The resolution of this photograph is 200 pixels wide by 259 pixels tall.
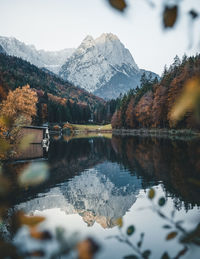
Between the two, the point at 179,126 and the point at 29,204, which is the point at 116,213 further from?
the point at 179,126

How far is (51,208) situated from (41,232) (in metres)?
10.5

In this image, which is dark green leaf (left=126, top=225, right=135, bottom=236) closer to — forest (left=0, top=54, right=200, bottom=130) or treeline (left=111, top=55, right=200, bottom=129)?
forest (left=0, top=54, right=200, bottom=130)

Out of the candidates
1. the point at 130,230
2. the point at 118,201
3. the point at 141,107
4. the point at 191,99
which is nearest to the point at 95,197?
the point at 118,201

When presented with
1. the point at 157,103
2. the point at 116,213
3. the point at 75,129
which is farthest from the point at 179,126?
the point at 75,129

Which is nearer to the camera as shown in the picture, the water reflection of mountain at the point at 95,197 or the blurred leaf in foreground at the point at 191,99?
the blurred leaf in foreground at the point at 191,99

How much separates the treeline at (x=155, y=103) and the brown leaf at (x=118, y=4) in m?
40.6

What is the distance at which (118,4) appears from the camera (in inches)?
37.3

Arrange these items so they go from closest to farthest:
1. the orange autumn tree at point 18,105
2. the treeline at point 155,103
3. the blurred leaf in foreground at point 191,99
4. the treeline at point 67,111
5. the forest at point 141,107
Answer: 1. the blurred leaf in foreground at point 191,99
2. the orange autumn tree at point 18,105
3. the forest at point 141,107
4. the treeline at point 155,103
5. the treeline at point 67,111

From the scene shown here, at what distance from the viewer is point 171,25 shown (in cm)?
101

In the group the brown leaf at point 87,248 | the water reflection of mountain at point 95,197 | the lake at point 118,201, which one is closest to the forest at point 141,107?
the brown leaf at point 87,248

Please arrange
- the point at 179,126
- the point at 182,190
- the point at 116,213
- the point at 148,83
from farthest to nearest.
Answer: the point at 148,83
the point at 179,126
the point at 182,190
the point at 116,213

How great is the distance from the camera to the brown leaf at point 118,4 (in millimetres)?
940

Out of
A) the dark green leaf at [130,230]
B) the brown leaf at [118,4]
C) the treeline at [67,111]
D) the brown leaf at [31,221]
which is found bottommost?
the dark green leaf at [130,230]

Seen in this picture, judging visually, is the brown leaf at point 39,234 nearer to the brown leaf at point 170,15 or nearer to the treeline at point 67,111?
the brown leaf at point 170,15
